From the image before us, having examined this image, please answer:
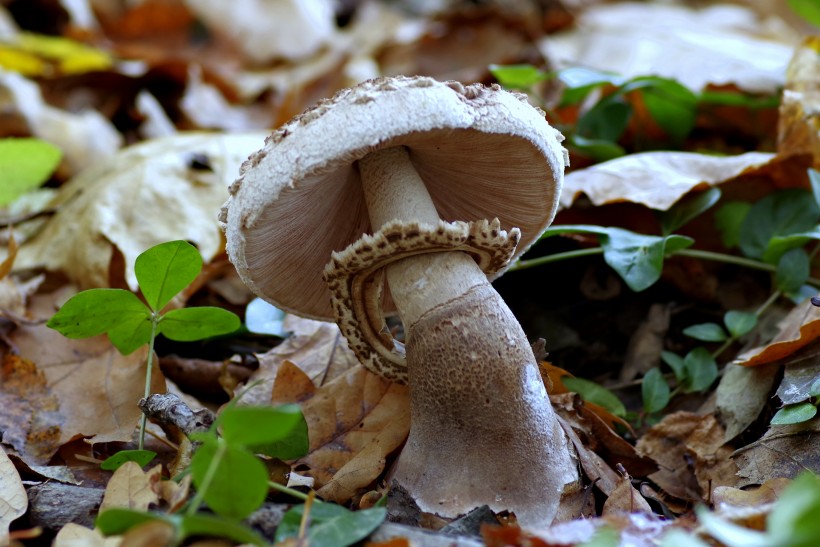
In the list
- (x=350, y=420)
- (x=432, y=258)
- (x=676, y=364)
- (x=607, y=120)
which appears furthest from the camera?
(x=607, y=120)

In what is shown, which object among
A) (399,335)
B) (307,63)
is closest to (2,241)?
(399,335)

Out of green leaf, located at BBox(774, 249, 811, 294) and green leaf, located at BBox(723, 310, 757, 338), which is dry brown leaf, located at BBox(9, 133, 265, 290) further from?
green leaf, located at BBox(774, 249, 811, 294)

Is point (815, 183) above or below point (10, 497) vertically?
above

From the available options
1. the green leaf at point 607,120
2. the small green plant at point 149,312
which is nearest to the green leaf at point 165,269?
the small green plant at point 149,312

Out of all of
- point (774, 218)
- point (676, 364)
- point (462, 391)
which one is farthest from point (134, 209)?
point (774, 218)

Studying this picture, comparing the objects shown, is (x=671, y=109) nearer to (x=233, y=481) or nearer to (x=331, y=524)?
(x=331, y=524)
